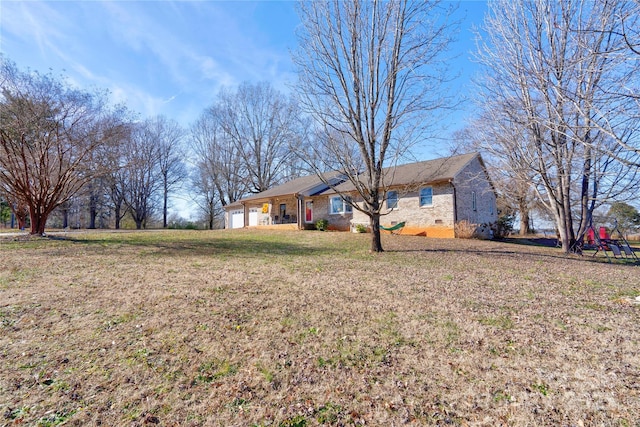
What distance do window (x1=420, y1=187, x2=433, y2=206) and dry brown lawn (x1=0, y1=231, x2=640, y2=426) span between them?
9.98m

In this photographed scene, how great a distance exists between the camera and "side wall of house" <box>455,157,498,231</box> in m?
16.3

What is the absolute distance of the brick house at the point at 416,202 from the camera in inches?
623

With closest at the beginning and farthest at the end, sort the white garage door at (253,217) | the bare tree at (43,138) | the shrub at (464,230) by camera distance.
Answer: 1. the bare tree at (43,138)
2. the shrub at (464,230)
3. the white garage door at (253,217)

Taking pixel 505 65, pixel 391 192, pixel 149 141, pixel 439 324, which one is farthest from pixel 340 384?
pixel 149 141

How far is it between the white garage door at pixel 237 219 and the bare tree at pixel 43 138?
14.2 meters

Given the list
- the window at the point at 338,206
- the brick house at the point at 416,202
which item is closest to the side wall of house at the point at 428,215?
the brick house at the point at 416,202

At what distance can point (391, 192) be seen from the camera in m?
18.1

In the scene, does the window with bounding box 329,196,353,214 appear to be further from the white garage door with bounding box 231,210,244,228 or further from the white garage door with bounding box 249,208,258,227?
the white garage door with bounding box 231,210,244,228

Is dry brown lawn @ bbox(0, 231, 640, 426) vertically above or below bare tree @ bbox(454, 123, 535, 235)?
below

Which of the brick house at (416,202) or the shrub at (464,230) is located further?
the brick house at (416,202)

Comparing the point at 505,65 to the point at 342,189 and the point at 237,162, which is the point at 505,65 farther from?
the point at 237,162

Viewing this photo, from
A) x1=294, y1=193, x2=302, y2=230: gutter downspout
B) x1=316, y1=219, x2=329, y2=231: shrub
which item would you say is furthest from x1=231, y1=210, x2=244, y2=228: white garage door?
x1=316, y1=219, x2=329, y2=231: shrub

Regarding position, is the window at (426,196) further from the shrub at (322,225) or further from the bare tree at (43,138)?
the bare tree at (43,138)

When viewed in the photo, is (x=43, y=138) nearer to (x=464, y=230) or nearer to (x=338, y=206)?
(x=338, y=206)
